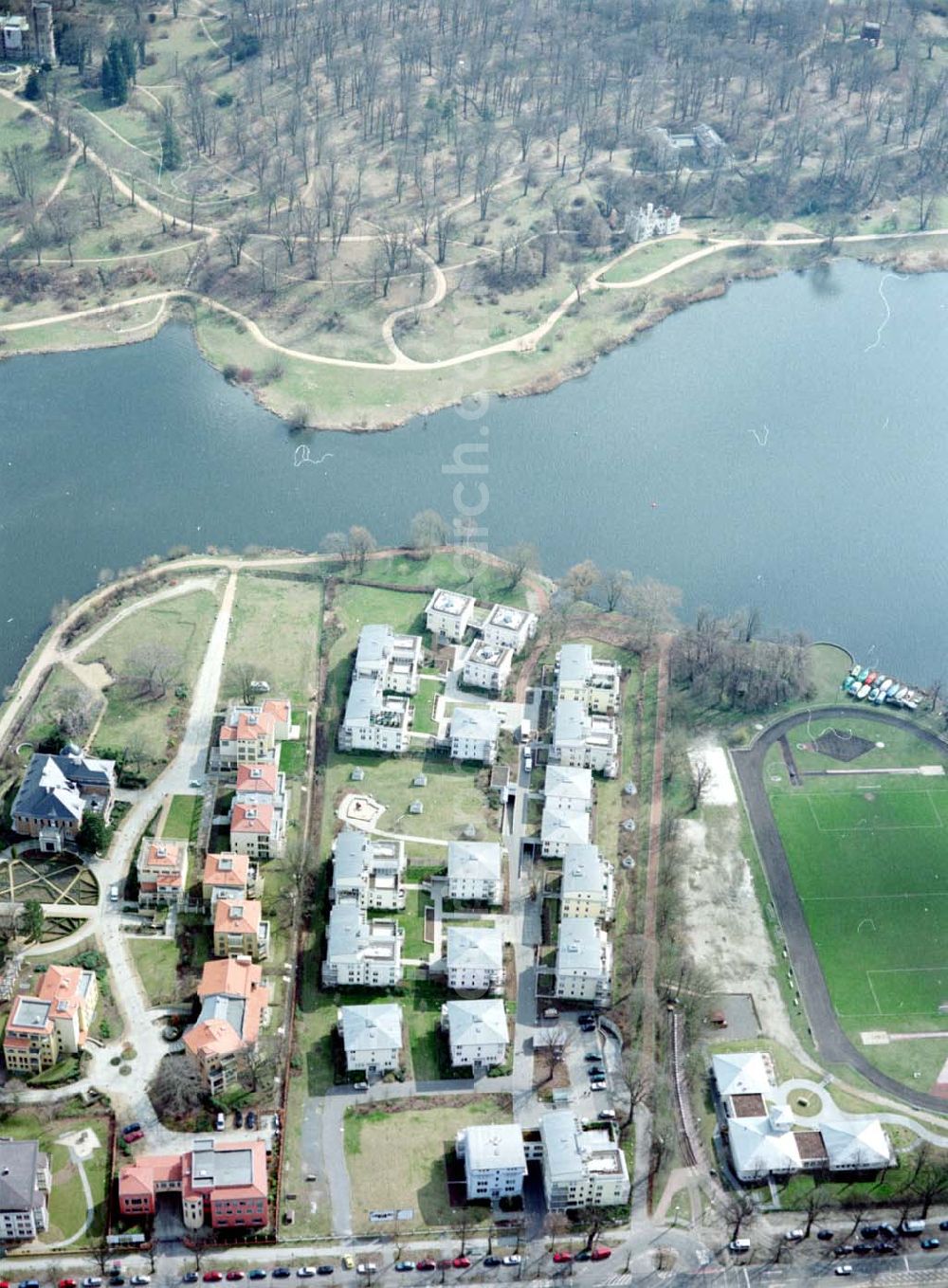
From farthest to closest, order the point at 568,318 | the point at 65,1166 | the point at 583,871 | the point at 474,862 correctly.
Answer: the point at 568,318 → the point at 474,862 → the point at 583,871 → the point at 65,1166

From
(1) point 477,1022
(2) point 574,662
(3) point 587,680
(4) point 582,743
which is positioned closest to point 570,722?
(4) point 582,743

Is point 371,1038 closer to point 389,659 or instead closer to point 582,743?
point 582,743

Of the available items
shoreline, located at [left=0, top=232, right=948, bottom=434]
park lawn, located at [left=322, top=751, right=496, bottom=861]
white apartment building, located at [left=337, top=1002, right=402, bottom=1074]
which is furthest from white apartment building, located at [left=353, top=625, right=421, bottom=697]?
shoreline, located at [left=0, top=232, right=948, bottom=434]

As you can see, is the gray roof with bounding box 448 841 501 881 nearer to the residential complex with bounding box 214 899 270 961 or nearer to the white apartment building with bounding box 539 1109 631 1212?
the residential complex with bounding box 214 899 270 961

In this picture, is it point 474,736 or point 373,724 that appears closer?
point 474,736

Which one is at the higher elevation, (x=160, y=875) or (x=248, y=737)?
(x=248, y=737)

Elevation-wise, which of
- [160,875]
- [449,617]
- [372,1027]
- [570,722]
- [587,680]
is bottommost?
[372,1027]
